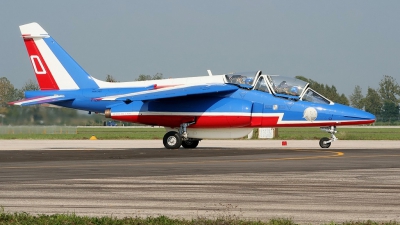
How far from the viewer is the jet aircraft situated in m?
26.5

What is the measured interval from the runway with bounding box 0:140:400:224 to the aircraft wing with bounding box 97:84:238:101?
25.5ft

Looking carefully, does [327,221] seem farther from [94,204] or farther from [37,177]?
[37,177]

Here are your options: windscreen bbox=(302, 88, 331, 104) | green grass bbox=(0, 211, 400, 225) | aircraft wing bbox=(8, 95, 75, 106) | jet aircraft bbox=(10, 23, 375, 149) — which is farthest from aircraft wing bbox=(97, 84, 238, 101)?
green grass bbox=(0, 211, 400, 225)

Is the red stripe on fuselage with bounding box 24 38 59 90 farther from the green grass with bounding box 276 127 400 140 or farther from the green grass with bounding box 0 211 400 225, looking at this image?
the green grass with bounding box 0 211 400 225

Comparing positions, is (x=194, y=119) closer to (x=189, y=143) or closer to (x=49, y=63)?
(x=189, y=143)

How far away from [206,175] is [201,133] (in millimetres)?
13564

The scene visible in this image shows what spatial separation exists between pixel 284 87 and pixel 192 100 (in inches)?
154

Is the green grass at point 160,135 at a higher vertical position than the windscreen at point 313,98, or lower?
lower

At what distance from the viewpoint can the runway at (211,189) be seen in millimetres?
9367

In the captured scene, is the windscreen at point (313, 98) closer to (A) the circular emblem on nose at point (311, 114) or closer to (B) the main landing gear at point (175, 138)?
(A) the circular emblem on nose at point (311, 114)

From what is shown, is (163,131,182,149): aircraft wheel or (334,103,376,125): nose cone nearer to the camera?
(334,103,376,125): nose cone

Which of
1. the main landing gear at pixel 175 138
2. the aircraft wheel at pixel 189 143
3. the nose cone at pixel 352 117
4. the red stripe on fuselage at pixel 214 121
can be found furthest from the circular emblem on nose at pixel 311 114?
the aircraft wheel at pixel 189 143

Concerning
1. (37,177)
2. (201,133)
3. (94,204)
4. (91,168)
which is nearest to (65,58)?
(201,133)

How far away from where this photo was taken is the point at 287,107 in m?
26.6
